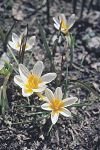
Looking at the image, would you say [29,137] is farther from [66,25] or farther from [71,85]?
[66,25]

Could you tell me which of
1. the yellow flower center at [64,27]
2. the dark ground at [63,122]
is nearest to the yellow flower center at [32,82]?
the dark ground at [63,122]

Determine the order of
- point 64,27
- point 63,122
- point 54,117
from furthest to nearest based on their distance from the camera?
point 64,27, point 63,122, point 54,117

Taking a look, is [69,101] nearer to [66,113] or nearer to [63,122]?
[66,113]

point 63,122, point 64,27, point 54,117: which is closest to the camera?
point 54,117

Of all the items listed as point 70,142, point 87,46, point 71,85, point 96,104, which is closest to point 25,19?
point 87,46

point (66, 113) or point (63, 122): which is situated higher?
point (66, 113)

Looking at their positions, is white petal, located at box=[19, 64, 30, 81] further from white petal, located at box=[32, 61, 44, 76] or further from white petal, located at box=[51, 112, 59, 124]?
white petal, located at box=[51, 112, 59, 124]

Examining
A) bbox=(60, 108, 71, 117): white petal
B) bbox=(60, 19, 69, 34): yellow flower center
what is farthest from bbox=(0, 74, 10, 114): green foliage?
bbox=(60, 19, 69, 34): yellow flower center

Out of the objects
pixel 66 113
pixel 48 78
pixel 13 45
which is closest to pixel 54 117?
pixel 66 113

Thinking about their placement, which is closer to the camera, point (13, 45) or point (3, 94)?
point (3, 94)

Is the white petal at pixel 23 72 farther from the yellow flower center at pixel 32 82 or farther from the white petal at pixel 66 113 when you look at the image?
the white petal at pixel 66 113
